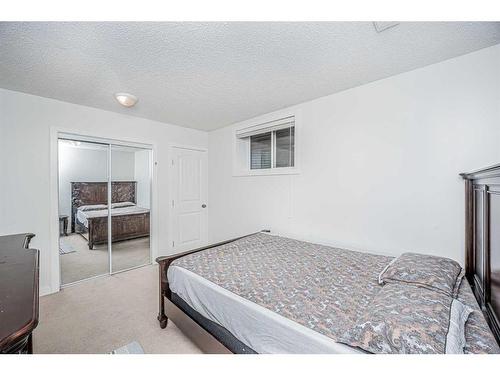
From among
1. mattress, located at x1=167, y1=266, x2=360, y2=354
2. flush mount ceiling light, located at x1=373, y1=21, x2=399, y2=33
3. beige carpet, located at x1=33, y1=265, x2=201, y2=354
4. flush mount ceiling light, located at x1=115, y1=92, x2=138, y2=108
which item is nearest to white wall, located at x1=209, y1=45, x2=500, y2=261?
flush mount ceiling light, located at x1=373, y1=21, x2=399, y2=33

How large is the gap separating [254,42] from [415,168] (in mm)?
1751

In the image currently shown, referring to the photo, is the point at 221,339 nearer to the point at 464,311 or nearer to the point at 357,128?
the point at 464,311

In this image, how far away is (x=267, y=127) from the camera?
318 cm

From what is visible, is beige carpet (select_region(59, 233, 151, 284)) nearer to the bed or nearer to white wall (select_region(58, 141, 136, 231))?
white wall (select_region(58, 141, 136, 231))

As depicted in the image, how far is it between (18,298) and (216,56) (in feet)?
6.01

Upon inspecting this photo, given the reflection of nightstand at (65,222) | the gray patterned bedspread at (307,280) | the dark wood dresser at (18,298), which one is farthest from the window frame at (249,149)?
the dark wood dresser at (18,298)

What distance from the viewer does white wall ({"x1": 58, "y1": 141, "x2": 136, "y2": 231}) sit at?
8.91ft

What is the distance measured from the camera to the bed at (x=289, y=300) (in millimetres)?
980

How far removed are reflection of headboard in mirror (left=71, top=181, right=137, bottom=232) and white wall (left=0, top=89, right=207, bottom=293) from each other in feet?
0.77

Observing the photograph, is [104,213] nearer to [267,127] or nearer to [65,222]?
[65,222]

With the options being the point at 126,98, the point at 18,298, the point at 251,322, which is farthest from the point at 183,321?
the point at 126,98

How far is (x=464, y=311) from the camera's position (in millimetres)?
1065
